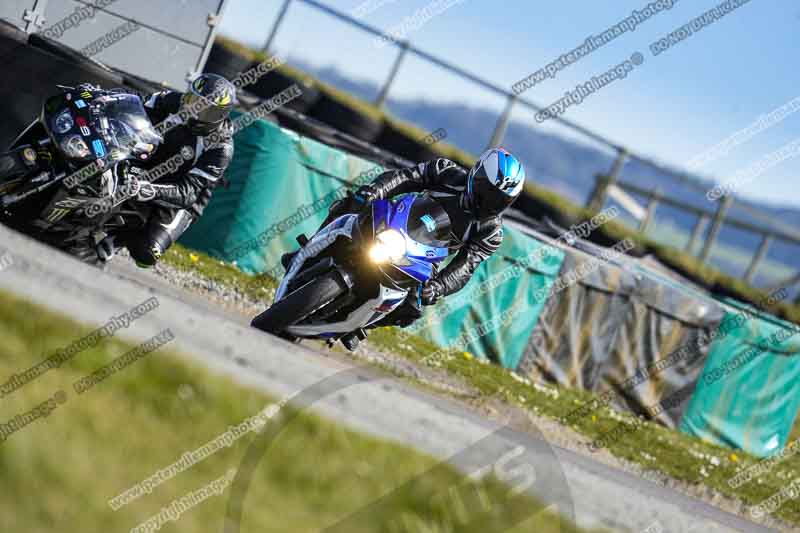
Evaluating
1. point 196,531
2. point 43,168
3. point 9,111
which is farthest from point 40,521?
point 9,111

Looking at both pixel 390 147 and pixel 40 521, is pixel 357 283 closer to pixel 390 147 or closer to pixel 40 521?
pixel 40 521

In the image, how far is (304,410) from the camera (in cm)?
184

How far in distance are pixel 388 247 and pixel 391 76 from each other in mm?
13596

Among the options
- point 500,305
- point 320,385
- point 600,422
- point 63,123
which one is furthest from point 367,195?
point 600,422

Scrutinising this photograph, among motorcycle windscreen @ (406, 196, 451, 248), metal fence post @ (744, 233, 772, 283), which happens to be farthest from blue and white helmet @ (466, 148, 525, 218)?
metal fence post @ (744, 233, 772, 283)

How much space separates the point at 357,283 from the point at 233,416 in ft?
16.3

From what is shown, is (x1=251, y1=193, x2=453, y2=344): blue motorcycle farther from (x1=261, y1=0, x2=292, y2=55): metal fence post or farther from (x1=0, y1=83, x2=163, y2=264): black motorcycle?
(x1=261, y1=0, x2=292, y2=55): metal fence post

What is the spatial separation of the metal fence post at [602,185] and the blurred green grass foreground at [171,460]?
20.2m

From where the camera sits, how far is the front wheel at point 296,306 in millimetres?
6457

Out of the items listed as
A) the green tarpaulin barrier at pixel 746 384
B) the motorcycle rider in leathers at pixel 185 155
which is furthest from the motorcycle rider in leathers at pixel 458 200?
the green tarpaulin barrier at pixel 746 384

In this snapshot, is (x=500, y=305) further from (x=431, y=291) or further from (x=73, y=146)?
(x=73, y=146)

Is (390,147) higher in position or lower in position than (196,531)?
lower

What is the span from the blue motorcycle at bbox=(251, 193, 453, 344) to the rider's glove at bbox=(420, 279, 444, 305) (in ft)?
0.16

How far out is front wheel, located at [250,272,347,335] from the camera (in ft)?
21.2
